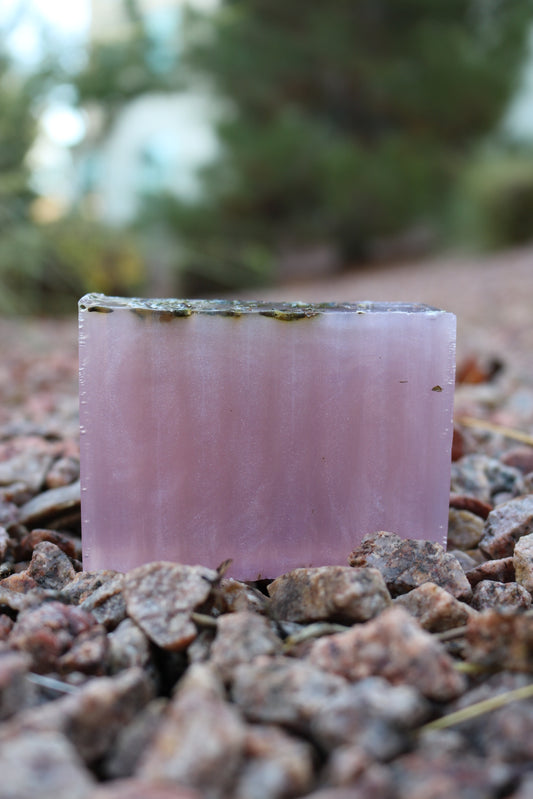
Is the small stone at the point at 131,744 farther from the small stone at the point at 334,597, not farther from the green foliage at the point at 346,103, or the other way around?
the green foliage at the point at 346,103

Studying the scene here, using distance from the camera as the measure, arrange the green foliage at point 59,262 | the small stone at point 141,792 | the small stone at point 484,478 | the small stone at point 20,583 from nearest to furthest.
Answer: the small stone at point 141,792
the small stone at point 20,583
the small stone at point 484,478
the green foliage at point 59,262

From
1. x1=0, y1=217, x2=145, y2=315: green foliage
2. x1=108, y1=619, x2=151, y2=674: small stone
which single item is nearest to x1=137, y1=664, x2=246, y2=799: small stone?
x1=108, y1=619, x2=151, y2=674: small stone

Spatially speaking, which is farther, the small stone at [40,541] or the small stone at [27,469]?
the small stone at [27,469]

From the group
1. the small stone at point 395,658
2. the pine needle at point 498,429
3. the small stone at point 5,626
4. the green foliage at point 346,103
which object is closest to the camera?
the small stone at point 395,658

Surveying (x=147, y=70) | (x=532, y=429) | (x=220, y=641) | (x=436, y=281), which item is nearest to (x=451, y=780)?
(x=220, y=641)

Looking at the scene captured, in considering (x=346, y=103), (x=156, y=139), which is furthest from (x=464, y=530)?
(x=156, y=139)

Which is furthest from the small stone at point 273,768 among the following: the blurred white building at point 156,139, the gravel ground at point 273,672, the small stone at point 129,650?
the blurred white building at point 156,139

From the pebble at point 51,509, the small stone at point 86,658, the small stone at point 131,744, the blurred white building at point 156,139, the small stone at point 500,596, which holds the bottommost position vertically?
the small stone at point 131,744
